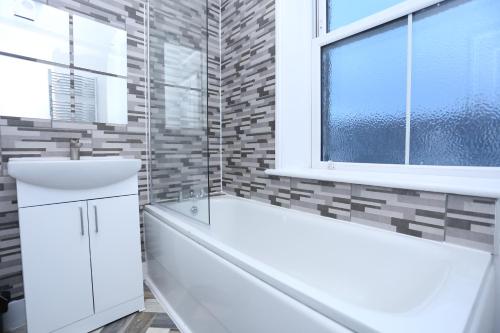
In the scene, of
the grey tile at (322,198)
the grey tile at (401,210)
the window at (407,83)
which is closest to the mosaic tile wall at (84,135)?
the grey tile at (322,198)

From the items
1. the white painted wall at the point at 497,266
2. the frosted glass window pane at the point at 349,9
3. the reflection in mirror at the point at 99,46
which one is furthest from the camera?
the reflection in mirror at the point at 99,46

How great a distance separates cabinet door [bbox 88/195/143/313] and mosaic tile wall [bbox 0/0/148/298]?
454 millimetres

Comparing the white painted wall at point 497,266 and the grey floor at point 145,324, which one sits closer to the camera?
A: the white painted wall at point 497,266

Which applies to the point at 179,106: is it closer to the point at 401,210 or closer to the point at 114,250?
the point at 114,250

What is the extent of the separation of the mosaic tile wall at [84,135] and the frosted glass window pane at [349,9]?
1390mm

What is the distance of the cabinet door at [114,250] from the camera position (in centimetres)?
135

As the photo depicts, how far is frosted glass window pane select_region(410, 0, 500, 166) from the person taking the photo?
1.09 metres

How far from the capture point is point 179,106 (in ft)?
5.11

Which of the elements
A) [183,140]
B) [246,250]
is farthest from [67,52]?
[246,250]

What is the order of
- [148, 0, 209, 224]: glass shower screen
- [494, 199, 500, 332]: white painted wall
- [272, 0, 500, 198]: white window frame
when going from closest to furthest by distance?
1. [494, 199, 500, 332]: white painted wall
2. [148, 0, 209, 224]: glass shower screen
3. [272, 0, 500, 198]: white window frame

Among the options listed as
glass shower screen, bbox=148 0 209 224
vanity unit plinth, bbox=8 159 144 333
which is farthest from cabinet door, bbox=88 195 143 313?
glass shower screen, bbox=148 0 209 224

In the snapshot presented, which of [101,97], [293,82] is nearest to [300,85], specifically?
[293,82]

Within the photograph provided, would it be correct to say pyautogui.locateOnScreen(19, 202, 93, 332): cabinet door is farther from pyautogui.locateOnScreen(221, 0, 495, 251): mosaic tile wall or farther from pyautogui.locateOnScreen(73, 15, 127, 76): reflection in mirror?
pyautogui.locateOnScreen(221, 0, 495, 251): mosaic tile wall

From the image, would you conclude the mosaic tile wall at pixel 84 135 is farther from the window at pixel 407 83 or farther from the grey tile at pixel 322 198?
the window at pixel 407 83
